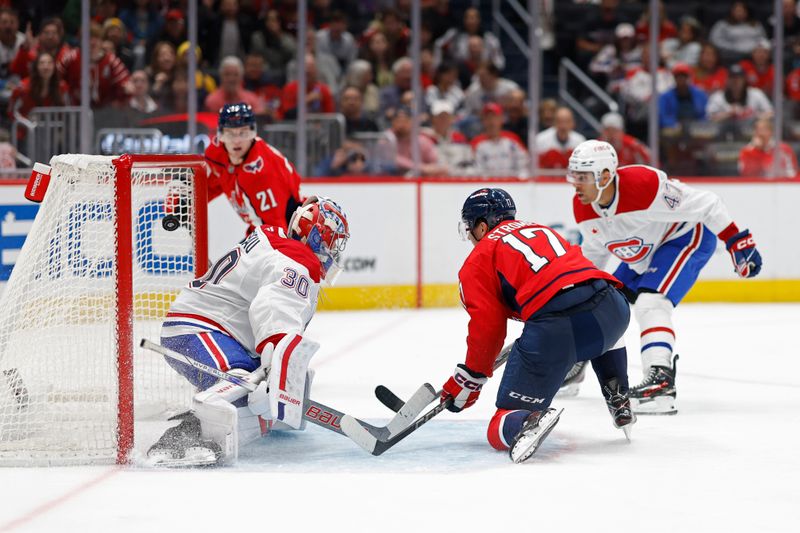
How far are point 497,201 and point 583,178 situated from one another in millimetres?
858

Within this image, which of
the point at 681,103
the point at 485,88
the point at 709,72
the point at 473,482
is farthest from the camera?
the point at 709,72

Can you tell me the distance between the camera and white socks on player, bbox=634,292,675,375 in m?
4.37

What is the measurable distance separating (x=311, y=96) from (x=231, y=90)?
0.50 metres

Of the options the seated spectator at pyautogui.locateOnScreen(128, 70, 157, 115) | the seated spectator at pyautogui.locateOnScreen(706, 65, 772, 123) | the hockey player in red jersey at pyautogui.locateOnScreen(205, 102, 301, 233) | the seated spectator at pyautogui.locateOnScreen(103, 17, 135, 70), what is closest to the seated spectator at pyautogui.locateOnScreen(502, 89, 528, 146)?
the seated spectator at pyautogui.locateOnScreen(706, 65, 772, 123)

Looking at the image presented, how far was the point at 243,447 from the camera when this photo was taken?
361cm

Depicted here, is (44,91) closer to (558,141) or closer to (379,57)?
(379,57)

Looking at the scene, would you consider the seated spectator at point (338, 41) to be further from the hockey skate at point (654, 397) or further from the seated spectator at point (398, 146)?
the hockey skate at point (654, 397)

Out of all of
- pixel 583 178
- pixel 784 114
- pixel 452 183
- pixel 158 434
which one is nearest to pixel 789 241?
pixel 784 114

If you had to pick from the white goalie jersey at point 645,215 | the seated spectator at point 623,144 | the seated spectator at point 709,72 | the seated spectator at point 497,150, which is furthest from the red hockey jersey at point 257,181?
the seated spectator at point 709,72

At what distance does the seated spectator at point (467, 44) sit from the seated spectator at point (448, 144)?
1.54 feet

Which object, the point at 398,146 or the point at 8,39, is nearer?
the point at 8,39

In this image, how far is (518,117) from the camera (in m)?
7.85

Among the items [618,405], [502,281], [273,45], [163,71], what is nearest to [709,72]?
[273,45]

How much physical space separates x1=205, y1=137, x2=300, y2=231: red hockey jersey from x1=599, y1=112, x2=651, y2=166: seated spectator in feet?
10.5
